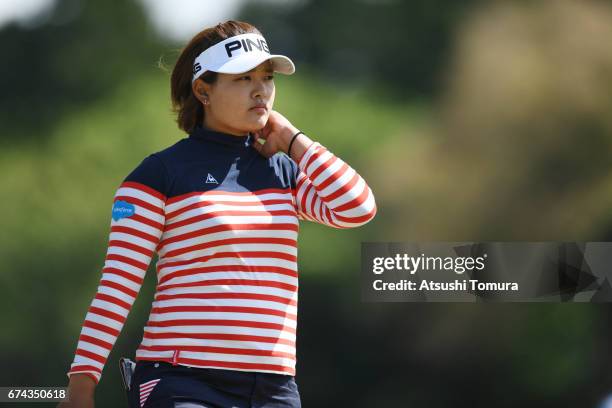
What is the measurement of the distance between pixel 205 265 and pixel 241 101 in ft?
1.16

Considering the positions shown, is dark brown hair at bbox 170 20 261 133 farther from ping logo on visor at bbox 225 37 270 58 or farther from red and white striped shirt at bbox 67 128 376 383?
red and white striped shirt at bbox 67 128 376 383

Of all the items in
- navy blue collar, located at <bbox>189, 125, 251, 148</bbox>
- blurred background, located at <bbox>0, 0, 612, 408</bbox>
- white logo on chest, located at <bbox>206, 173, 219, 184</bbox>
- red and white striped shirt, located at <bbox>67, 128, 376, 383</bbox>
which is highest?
blurred background, located at <bbox>0, 0, 612, 408</bbox>

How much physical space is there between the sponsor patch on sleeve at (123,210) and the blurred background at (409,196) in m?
3.12

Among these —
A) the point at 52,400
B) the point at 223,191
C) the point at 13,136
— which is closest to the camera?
the point at 223,191

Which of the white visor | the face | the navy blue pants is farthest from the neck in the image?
the navy blue pants

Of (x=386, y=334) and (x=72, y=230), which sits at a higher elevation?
(x=72, y=230)

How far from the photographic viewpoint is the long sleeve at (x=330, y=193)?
6.86 feet

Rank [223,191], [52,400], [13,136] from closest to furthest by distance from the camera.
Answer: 1. [223,191]
2. [52,400]
3. [13,136]

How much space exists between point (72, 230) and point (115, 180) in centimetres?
33

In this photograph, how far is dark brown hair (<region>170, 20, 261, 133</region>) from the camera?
2.18 meters

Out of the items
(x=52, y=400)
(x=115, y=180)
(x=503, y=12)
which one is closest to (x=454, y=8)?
(x=503, y=12)

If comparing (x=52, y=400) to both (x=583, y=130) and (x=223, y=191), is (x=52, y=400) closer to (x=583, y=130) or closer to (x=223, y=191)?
(x=583, y=130)

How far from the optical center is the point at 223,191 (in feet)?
6.70

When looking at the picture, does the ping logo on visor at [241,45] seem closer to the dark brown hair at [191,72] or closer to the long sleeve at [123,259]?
the dark brown hair at [191,72]
